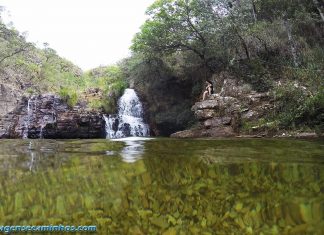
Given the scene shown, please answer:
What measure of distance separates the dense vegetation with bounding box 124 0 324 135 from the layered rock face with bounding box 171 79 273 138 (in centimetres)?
72

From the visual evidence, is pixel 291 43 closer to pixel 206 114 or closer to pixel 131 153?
pixel 206 114

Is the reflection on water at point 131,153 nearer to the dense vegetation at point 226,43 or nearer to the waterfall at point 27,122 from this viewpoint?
the dense vegetation at point 226,43

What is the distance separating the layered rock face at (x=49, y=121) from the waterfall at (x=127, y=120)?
62cm

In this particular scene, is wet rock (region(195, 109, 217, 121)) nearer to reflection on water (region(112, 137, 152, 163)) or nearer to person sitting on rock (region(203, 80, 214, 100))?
person sitting on rock (region(203, 80, 214, 100))

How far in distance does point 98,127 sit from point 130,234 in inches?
683

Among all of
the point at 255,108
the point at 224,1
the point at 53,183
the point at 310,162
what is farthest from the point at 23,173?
the point at 224,1

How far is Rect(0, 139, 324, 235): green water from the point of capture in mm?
2297

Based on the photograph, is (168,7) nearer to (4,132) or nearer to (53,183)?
(4,132)

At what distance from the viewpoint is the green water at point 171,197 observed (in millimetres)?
2297

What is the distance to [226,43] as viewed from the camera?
1650cm

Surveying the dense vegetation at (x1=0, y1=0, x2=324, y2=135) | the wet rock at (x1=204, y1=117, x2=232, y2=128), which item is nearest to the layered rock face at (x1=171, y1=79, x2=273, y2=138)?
the wet rock at (x1=204, y1=117, x2=232, y2=128)

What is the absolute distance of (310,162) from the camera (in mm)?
4633

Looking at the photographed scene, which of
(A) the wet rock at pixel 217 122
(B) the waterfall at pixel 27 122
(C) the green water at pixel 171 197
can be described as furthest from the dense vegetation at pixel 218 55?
(C) the green water at pixel 171 197

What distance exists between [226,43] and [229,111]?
471 cm
